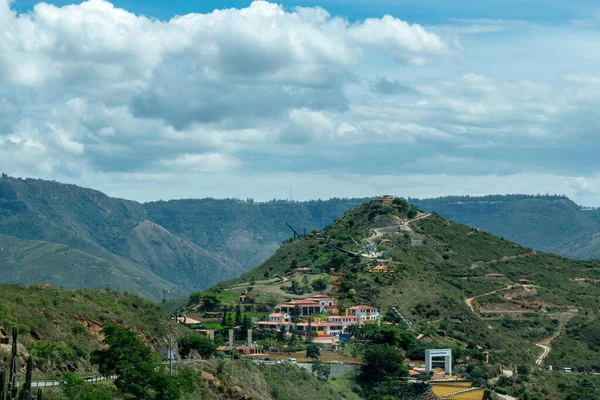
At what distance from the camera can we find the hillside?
136000 millimetres

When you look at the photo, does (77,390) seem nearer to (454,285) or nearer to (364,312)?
(364,312)

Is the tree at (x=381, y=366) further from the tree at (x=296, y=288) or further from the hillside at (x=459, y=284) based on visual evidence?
the tree at (x=296, y=288)

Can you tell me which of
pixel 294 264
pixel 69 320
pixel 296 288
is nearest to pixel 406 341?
pixel 296 288

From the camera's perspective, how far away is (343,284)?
482 feet

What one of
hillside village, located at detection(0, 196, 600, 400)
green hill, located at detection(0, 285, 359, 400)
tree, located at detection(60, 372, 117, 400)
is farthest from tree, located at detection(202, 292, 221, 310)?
tree, located at detection(60, 372, 117, 400)

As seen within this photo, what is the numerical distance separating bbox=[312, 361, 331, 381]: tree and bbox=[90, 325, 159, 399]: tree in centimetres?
3709

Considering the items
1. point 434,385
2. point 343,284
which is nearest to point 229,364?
point 434,385

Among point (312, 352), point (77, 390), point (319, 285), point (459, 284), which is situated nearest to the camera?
point (77, 390)

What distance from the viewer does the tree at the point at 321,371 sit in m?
102

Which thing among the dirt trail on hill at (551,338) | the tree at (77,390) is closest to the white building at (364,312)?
the dirt trail on hill at (551,338)

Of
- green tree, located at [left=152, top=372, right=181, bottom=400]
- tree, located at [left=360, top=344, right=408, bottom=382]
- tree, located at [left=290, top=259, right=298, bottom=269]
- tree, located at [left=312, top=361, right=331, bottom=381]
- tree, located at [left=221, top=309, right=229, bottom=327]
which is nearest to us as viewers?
green tree, located at [left=152, top=372, right=181, bottom=400]

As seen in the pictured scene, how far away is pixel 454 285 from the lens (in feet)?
521

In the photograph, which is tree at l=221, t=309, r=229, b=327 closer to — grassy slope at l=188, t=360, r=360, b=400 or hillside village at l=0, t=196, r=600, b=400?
hillside village at l=0, t=196, r=600, b=400

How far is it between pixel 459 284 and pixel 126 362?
101232 mm
